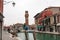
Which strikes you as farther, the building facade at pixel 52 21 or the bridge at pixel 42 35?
the building facade at pixel 52 21

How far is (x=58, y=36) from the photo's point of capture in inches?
393

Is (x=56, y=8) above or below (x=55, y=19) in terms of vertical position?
above

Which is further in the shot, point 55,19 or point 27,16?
point 27,16

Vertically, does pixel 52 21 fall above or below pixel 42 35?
above

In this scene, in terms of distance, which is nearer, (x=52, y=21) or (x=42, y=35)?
(x=42, y=35)

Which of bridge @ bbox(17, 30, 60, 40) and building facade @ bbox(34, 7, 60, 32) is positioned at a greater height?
building facade @ bbox(34, 7, 60, 32)

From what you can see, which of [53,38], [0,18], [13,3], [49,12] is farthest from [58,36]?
[49,12]

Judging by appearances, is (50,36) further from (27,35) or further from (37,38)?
(27,35)

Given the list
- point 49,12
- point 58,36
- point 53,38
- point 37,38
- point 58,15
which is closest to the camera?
point 58,36

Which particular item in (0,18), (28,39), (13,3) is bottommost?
(28,39)

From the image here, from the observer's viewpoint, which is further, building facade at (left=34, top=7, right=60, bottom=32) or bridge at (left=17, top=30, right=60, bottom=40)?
building facade at (left=34, top=7, right=60, bottom=32)

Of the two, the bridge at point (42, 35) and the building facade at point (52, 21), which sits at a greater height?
the building facade at point (52, 21)

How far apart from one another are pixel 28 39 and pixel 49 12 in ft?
193

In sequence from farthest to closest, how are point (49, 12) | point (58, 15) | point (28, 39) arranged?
point (49, 12)
point (58, 15)
point (28, 39)
